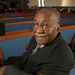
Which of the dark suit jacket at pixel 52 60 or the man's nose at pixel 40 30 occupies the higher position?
the man's nose at pixel 40 30

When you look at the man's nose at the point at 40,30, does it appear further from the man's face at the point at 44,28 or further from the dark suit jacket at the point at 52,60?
the dark suit jacket at the point at 52,60

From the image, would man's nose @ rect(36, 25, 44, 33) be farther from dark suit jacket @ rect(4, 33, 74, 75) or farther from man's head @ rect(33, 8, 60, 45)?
dark suit jacket @ rect(4, 33, 74, 75)

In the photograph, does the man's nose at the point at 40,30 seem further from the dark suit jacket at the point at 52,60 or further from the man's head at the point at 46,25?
the dark suit jacket at the point at 52,60

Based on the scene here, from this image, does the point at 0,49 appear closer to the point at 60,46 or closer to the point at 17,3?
the point at 60,46

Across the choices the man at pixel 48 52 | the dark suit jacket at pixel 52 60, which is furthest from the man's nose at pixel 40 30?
the dark suit jacket at pixel 52 60

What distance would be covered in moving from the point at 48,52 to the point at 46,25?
16cm

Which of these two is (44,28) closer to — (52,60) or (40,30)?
(40,30)

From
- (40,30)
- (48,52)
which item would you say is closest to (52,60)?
(48,52)

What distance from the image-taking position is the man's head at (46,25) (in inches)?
32.6

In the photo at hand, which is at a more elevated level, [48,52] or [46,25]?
[46,25]

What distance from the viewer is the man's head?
2.72 feet

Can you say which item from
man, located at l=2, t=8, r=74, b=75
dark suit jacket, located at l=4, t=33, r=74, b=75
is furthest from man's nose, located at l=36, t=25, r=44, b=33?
dark suit jacket, located at l=4, t=33, r=74, b=75

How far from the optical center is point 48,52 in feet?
2.77

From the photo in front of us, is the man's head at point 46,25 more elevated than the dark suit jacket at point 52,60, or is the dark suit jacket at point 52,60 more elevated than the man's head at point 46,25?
the man's head at point 46,25
